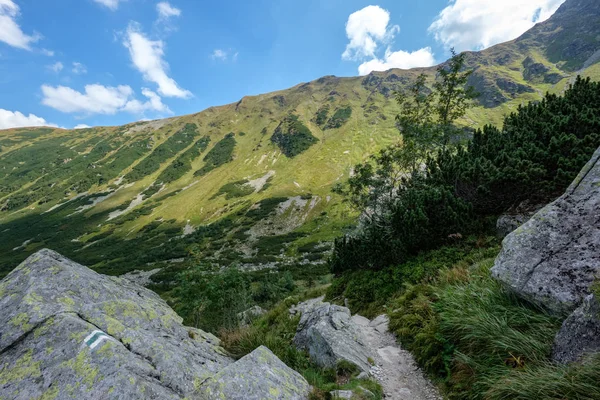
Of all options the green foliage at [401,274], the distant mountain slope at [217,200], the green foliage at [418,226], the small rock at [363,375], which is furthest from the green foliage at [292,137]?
the small rock at [363,375]

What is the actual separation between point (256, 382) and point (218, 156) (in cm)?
18825

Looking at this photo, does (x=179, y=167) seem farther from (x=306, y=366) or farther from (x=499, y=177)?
(x=306, y=366)

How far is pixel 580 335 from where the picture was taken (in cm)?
427

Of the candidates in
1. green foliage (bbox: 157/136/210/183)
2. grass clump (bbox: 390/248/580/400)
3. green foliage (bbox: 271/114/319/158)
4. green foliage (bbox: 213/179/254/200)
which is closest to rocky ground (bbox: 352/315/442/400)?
grass clump (bbox: 390/248/580/400)

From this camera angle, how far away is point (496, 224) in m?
11.5

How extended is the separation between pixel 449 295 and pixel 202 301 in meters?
13.3

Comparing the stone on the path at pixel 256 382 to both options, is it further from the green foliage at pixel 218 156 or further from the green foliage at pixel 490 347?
the green foliage at pixel 218 156

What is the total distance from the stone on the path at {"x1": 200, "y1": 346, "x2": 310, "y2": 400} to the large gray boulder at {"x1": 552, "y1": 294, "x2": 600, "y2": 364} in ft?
14.5

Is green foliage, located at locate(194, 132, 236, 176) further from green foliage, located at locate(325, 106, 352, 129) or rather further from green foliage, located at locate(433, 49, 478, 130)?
green foliage, located at locate(433, 49, 478, 130)

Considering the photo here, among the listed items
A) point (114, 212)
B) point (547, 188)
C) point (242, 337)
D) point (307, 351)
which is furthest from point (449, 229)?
point (114, 212)

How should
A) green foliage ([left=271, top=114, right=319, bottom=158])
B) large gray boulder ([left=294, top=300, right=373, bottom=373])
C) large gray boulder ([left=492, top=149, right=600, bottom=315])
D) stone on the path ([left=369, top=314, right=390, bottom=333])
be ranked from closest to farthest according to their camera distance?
large gray boulder ([left=492, top=149, right=600, bottom=315])
large gray boulder ([left=294, top=300, right=373, bottom=373])
stone on the path ([left=369, top=314, right=390, bottom=333])
green foliage ([left=271, top=114, right=319, bottom=158])

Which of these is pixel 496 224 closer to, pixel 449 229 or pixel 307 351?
pixel 449 229

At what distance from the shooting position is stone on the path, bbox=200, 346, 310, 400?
4504 mm

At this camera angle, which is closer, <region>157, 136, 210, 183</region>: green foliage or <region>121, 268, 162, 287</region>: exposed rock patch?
<region>121, 268, 162, 287</region>: exposed rock patch
